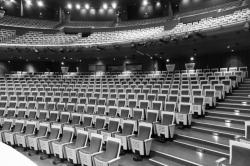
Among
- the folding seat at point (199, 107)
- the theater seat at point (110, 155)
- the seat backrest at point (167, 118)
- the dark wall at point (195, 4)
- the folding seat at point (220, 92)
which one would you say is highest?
the dark wall at point (195, 4)

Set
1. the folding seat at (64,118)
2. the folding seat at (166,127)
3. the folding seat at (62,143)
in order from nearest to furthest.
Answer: the folding seat at (62,143), the folding seat at (166,127), the folding seat at (64,118)

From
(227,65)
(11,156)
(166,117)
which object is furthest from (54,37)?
(11,156)

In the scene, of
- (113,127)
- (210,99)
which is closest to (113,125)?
(113,127)

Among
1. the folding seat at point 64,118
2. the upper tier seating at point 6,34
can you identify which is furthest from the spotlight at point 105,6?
the folding seat at point 64,118

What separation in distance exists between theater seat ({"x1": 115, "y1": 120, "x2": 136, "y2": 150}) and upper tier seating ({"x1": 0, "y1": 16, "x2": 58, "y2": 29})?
12.8 m

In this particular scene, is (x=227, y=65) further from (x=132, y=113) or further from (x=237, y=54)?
(x=132, y=113)

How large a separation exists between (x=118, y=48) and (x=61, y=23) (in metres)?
7.26

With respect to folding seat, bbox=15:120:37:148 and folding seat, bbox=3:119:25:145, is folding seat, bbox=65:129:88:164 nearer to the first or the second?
folding seat, bbox=15:120:37:148

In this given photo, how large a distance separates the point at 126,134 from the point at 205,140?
4.23 feet

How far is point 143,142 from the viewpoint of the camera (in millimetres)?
3494

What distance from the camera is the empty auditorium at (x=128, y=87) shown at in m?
3.57

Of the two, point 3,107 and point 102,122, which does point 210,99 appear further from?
point 3,107

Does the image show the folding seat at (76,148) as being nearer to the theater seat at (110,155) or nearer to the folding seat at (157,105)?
the theater seat at (110,155)

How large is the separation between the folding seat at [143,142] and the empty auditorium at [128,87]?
0.06 ft
